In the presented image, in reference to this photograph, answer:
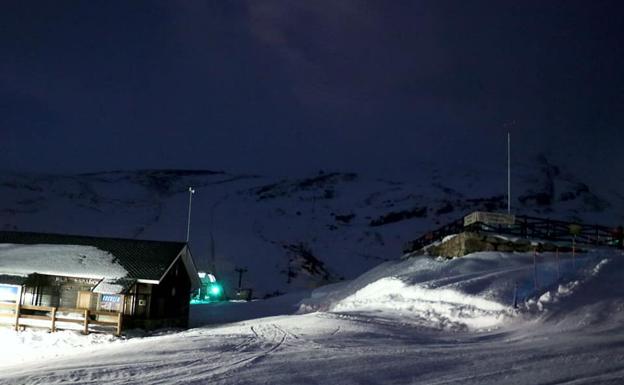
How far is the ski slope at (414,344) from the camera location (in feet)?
32.5

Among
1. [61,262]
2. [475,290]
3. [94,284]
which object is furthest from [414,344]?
[61,262]

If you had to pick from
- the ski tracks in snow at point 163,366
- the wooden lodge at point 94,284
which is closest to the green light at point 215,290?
the wooden lodge at point 94,284

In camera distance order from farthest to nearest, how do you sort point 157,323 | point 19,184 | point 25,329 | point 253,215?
point 19,184, point 253,215, point 157,323, point 25,329

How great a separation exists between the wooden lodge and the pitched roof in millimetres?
45

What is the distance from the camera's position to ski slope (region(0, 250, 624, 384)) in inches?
390

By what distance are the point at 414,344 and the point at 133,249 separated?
17.7m

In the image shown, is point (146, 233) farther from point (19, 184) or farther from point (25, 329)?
point (25, 329)

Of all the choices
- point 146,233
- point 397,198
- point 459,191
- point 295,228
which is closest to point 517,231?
point 295,228

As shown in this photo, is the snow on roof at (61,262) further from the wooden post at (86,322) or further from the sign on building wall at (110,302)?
the wooden post at (86,322)

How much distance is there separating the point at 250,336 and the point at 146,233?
6569 centimetres

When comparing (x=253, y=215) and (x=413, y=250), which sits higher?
(x=253, y=215)

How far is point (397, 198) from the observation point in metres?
97.4

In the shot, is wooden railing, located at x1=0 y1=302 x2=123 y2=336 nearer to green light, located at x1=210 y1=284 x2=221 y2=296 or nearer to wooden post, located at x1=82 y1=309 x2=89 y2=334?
wooden post, located at x1=82 y1=309 x2=89 y2=334

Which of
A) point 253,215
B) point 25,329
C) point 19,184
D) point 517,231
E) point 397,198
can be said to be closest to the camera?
point 25,329
